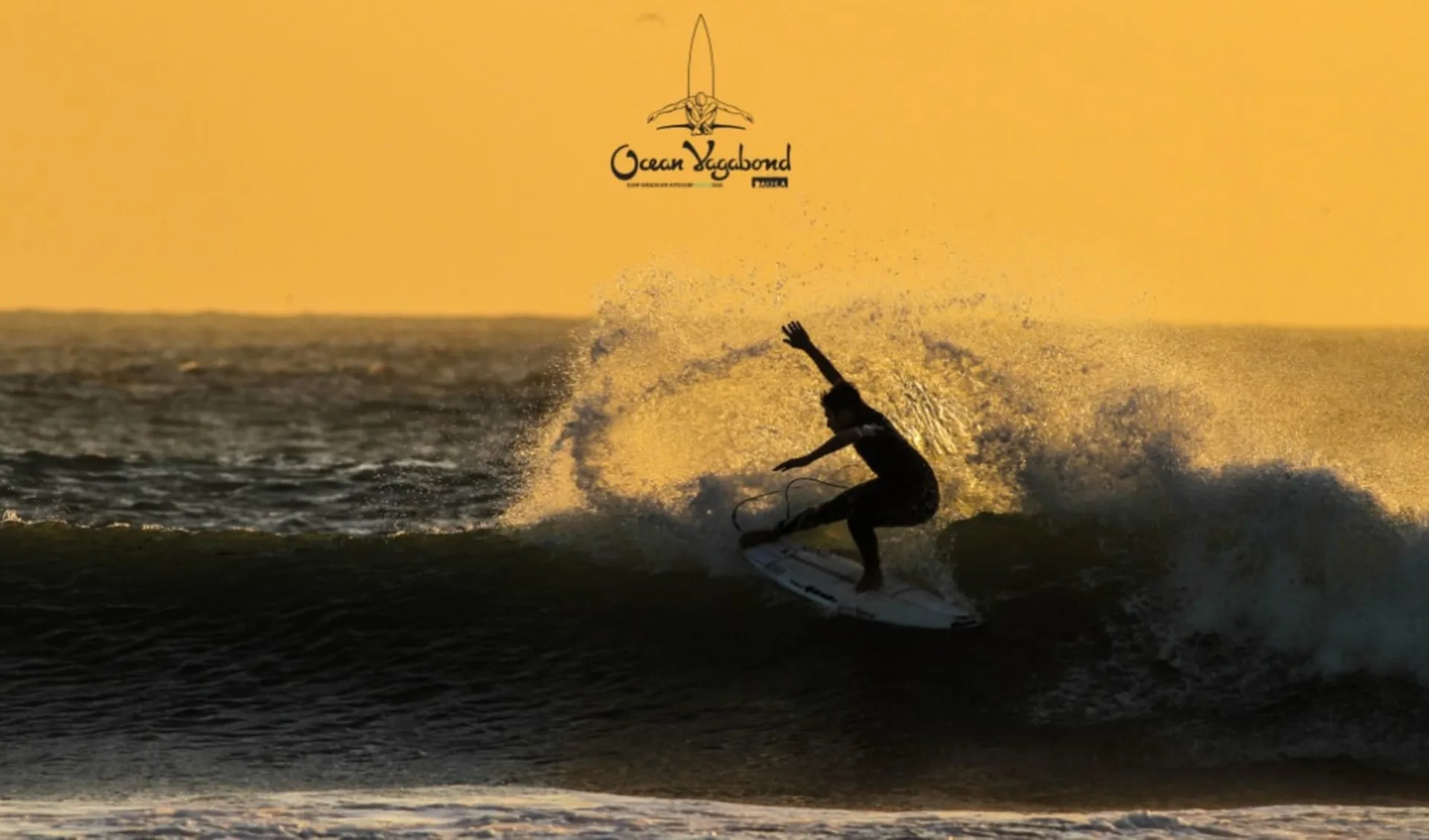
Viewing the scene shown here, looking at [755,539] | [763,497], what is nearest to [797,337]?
[755,539]

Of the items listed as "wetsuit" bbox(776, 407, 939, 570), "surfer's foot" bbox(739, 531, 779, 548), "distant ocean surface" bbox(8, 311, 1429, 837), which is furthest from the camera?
"surfer's foot" bbox(739, 531, 779, 548)

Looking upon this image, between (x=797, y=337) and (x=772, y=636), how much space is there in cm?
222

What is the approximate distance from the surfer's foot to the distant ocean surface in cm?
34

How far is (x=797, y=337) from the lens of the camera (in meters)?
12.0

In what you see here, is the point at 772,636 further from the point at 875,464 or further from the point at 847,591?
the point at 875,464

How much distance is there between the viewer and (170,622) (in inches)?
523

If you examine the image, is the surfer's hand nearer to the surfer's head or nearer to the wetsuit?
the surfer's head

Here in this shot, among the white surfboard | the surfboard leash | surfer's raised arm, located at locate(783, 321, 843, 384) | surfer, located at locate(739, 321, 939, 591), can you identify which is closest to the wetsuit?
surfer, located at locate(739, 321, 939, 591)

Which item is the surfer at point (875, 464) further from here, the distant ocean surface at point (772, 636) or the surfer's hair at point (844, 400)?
the distant ocean surface at point (772, 636)

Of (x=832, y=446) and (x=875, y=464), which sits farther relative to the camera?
(x=875, y=464)

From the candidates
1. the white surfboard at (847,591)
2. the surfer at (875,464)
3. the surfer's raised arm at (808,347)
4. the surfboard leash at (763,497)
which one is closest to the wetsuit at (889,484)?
the surfer at (875,464)

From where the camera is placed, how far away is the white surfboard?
40.6 ft

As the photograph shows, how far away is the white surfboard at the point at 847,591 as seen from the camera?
40.6 feet

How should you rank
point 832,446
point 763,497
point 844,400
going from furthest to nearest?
point 763,497, point 844,400, point 832,446
